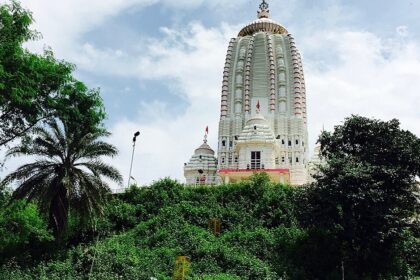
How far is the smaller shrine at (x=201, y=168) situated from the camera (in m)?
55.9

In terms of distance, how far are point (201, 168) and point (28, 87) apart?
37.2 metres

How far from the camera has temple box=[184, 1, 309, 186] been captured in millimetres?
56281

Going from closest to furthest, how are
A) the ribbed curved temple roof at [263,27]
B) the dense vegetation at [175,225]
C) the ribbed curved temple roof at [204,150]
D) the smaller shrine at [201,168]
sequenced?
the dense vegetation at [175,225] < the smaller shrine at [201,168] < the ribbed curved temple roof at [204,150] < the ribbed curved temple roof at [263,27]

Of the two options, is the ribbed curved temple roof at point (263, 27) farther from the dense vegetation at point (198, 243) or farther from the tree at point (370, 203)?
the tree at point (370, 203)

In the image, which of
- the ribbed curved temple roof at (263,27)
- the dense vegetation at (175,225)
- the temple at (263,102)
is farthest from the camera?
the ribbed curved temple roof at (263,27)

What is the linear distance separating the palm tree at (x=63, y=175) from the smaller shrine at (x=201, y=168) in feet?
99.9

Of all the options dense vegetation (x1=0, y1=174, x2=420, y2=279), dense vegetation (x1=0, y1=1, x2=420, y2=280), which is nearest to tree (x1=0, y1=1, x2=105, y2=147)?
dense vegetation (x1=0, y1=1, x2=420, y2=280)

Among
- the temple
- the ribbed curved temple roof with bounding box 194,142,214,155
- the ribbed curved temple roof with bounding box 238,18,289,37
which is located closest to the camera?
the temple

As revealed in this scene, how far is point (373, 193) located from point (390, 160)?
8.63ft

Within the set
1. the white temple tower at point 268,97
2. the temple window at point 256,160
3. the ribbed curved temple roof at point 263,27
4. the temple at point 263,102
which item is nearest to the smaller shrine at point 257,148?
the temple window at point 256,160

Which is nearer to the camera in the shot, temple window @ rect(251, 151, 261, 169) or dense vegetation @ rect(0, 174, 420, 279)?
dense vegetation @ rect(0, 174, 420, 279)

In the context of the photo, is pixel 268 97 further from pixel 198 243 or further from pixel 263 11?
pixel 198 243

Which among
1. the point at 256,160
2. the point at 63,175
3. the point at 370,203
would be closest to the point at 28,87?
the point at 63,175

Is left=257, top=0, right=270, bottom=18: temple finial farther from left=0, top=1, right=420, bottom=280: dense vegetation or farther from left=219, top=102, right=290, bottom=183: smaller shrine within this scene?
left=0, top=1, right=420, bottom=280: dense vegetation
